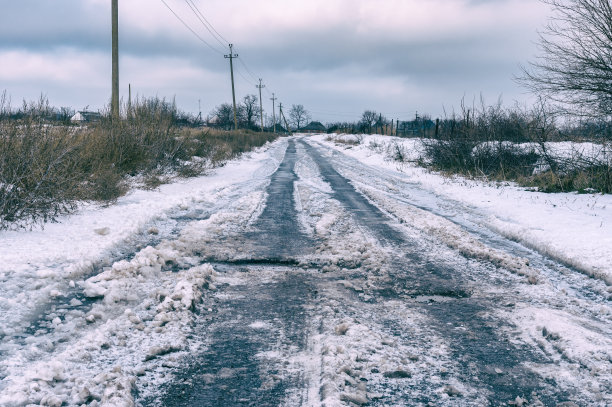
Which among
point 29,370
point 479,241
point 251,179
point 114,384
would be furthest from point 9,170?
point 251,179

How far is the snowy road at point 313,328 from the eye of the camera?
7.54ft

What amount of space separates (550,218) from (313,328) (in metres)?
6.05

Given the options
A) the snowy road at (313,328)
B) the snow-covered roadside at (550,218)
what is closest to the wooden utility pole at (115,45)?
the snowy road at (313,328)

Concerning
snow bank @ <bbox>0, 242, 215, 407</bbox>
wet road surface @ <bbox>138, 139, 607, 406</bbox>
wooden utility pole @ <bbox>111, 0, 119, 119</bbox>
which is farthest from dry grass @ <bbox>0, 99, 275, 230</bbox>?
wet road surface @ <bbox>138, 139, 607, 406</bbox>

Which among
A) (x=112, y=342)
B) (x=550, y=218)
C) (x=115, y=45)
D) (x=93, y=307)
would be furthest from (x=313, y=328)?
(x=115, y=45)

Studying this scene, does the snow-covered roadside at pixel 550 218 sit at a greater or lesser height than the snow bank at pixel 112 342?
greater

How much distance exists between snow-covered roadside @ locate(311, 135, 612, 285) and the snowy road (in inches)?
16.0

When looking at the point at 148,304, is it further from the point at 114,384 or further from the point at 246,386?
the point at 246,386

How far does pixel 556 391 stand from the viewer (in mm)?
2336

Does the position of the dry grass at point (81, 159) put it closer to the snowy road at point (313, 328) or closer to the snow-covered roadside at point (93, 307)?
the snow-covered roadside at point (93, 307)

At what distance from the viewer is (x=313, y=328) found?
3.08 meters

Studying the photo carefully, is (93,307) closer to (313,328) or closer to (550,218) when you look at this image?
(313,328)

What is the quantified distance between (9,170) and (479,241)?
642cm

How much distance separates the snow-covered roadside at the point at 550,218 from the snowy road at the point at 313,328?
0.41 meters
